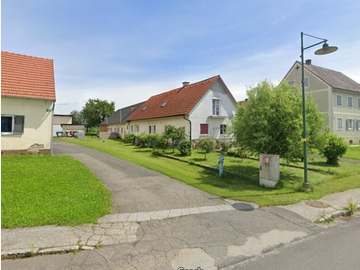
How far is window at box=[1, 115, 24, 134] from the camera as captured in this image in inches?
607

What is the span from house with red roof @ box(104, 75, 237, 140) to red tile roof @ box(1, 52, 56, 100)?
482 inches

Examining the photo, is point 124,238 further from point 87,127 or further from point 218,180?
point 87,127

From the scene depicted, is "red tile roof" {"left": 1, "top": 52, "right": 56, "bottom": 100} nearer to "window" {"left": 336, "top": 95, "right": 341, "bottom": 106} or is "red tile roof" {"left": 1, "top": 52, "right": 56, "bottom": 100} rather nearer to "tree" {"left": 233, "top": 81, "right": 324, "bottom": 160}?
"tree" {"left": 233, "top": 81, "right": 324, "bottom": 160}

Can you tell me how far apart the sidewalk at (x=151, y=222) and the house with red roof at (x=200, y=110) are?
704 inches

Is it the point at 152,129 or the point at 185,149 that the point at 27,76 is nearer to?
the point at 185,149

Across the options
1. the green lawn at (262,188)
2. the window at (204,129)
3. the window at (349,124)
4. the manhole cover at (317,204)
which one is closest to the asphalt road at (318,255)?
the manhole cover at (317,204)

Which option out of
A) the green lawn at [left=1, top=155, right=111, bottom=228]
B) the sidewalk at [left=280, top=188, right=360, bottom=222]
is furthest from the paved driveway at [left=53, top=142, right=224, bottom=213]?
the sidewalk at [left=280, top=188, right=360, bottom=222]

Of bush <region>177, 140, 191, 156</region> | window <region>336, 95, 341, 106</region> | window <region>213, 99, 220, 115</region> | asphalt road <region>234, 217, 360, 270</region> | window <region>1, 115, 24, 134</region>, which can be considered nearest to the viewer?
asphalt road <region>234, 217, 360, 270</region>

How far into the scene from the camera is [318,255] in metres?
5.19

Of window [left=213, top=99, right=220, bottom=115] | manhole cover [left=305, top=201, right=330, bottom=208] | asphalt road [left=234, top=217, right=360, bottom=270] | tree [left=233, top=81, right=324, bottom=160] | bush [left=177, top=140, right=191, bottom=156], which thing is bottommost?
asphalt road [left=234, top=217, right=360, bottom=270]

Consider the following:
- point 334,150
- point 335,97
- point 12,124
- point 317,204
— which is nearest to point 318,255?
point 317,204

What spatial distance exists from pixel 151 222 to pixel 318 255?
3599mm

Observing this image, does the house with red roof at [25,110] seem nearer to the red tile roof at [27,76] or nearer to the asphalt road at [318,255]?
the red tile roof at [27,76]

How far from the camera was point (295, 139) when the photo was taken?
1210 cm
